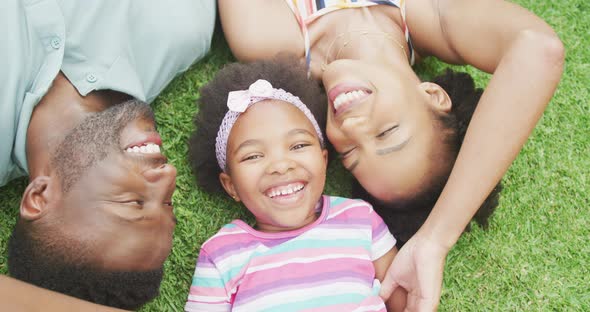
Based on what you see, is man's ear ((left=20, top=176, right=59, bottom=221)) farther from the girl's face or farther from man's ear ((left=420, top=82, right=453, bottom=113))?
man's ear ((left=420, top=82, right=453, bottom=113))

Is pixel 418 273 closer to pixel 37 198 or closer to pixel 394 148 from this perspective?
pixel 394 148

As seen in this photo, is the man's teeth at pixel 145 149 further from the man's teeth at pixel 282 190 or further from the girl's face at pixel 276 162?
the man's teeth at pixel 282 190

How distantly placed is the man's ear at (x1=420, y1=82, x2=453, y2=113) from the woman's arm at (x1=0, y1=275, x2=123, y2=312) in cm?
124

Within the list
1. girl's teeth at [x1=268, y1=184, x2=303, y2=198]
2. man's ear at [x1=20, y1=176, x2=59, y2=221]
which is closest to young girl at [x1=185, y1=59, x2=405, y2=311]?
girl's teeth at [x1=268, y1=184, x2=303, y2=198]

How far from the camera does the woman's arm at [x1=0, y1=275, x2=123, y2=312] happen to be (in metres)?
1.53

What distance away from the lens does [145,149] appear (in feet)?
6.34

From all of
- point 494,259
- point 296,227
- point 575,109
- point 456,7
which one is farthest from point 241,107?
point 575,109

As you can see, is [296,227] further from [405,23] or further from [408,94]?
[405,23]

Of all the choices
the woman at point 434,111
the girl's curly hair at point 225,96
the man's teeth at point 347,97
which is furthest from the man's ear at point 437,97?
the girl's curly hair at point 225,96

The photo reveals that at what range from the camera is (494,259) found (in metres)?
2.34

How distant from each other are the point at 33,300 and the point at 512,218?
5.65 ft

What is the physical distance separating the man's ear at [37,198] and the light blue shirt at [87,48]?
0.19m

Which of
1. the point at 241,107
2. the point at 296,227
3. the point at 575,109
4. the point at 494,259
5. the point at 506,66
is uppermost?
the point at 506,66

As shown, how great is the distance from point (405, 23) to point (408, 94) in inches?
15.9
